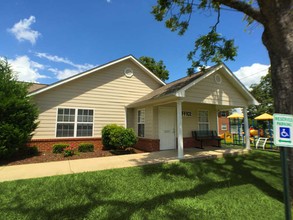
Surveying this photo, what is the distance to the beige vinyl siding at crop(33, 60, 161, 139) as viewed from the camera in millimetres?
10984

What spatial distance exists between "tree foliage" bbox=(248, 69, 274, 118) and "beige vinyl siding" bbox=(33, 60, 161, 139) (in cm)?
3218

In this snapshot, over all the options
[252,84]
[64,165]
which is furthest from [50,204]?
[252,84]

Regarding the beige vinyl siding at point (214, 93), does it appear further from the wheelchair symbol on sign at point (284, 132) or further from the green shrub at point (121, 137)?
the wheelchair symbol on sign at point (284, 132)

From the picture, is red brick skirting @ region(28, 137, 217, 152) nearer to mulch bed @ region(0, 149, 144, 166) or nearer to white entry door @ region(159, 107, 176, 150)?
white entry door @ region(159, 107, 176, 150)

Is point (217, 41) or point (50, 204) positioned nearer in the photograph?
point (50, 204)

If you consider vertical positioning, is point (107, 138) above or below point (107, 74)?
below

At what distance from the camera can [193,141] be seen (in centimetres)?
1254

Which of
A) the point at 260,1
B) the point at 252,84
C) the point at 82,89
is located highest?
the point at 252,84

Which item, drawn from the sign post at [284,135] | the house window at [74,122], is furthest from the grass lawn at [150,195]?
the house window at [74,122]

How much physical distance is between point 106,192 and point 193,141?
872 centimetres

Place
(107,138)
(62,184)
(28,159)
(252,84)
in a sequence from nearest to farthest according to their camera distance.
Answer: (62,184) < (28,159) < (107,138) < (252,84)

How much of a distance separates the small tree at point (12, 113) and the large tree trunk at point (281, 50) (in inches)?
379

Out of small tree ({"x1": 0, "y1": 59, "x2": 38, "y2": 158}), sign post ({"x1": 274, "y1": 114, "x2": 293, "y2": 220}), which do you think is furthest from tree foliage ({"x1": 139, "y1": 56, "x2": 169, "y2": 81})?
sign post ({"x1": 274, "y1": 114, "x2": 293, "y2": 220})

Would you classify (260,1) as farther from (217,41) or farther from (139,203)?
(139,203)
